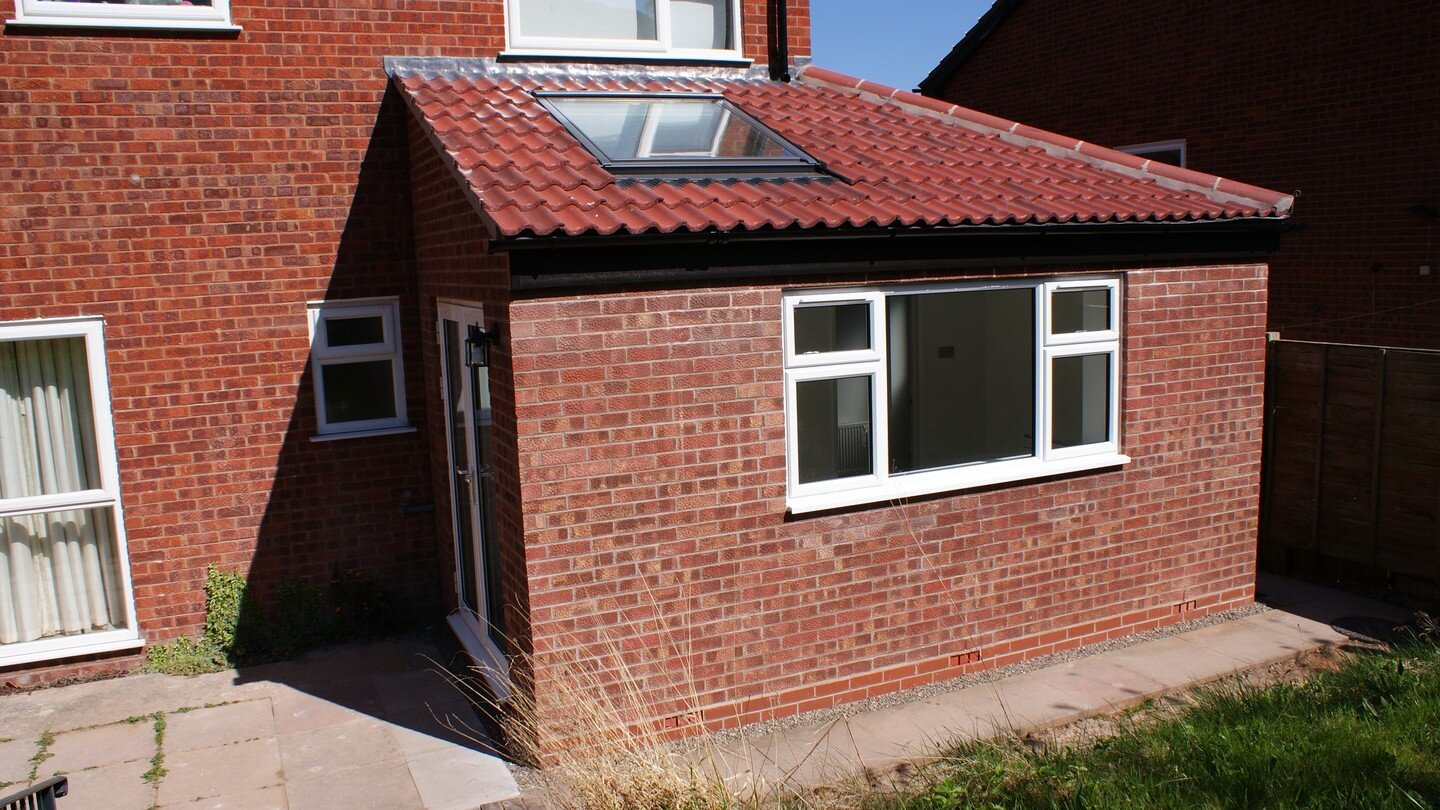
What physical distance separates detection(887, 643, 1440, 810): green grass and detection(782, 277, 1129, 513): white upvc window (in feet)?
5.76

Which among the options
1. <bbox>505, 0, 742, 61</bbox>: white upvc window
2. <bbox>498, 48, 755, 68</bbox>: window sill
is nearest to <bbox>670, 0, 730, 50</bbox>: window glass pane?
<bbox>505, 0, 742, 61</bbox>: white upvc window

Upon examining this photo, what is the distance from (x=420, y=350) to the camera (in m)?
7.94

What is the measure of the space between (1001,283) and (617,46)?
12.2 feet

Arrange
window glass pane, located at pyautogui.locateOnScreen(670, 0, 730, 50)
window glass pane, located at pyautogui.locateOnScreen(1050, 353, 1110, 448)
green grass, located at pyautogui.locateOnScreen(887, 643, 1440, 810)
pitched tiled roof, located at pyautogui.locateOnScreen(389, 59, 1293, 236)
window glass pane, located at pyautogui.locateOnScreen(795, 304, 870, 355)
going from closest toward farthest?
green grass, located at pyautogui.locateOnScreen(887, 643, 1440, 810)
pitched tiled roof, located at pyautogui.locateOnScreen(389, 59, 1293, 236)
window glass pane, located at pyautogui.locateOnScreen(795, 304, 870, 355)
window glass pane, located at pyautogui.locateOnScreen(1050, 353, 1110, 448)
window glass pane, located at pyautogui.locateOnScreen(670, 0, 730, 50)

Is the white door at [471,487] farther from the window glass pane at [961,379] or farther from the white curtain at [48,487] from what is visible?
the window glass pane at [961,379]

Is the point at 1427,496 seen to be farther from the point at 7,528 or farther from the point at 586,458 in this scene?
the point at 7,528

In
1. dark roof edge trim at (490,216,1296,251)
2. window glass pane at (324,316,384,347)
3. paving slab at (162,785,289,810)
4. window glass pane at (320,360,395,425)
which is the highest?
dark roof edge trim at (490,216,1296,251)

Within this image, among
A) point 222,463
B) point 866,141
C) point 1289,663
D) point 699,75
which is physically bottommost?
point 1289,663

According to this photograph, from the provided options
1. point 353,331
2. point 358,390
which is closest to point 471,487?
point 358,390

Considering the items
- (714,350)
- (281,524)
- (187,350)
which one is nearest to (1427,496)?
(714,350)

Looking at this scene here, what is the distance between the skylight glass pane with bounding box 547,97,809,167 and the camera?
6.59 m

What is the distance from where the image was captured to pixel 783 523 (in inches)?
245

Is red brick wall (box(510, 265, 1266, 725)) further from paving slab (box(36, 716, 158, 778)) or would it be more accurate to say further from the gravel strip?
paving slab (box(36, 716, 158, 778))

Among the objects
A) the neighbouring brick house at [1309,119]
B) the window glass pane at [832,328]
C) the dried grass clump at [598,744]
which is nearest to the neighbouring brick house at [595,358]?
the window glass pane at [832,328]
